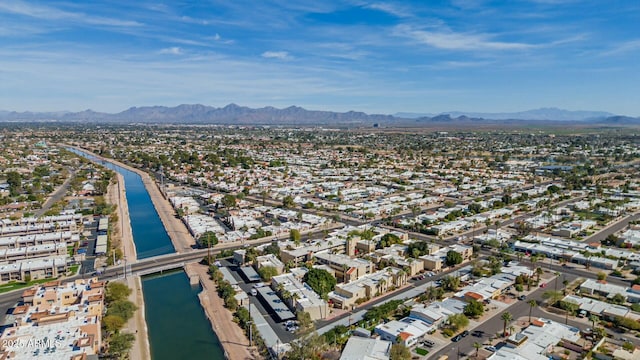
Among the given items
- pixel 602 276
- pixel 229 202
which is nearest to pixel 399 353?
pixel 602 276

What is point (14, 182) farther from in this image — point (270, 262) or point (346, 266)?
point (346, 266)

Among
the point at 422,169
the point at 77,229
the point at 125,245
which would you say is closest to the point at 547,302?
the point at 125,245

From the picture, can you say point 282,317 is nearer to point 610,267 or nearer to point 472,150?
point 610,267

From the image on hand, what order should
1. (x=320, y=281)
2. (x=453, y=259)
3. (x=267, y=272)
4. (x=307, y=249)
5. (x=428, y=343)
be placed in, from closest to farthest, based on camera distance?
(x=428, y=343) → (x=320, y=281) → (x=267, y=272) → (x=453, y=259) → (x=307, y=249)

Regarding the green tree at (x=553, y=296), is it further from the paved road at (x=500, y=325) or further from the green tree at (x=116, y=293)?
the green tree at (x=116, y=293)

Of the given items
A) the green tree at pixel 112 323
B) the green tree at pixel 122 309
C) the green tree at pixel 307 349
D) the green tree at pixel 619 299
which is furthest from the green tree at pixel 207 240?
the green tree at pixel 619 299

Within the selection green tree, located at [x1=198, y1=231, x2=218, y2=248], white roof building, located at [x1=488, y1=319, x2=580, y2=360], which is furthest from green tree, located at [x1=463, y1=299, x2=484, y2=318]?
green tree, located at [x1=198, y1=231, x2=218, y2=248]

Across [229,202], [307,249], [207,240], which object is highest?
[229,202]
